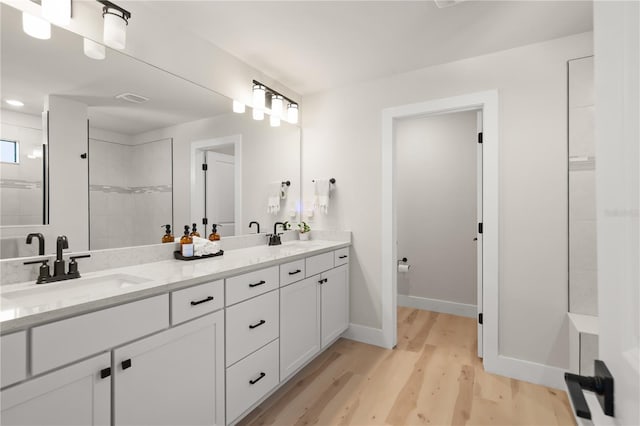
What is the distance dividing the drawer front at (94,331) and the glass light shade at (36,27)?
1314mm

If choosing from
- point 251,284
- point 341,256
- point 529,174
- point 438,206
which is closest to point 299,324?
point 251,284

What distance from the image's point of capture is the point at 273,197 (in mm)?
3031

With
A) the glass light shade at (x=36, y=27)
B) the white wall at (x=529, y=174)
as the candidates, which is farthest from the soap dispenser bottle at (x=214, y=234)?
the white wall at (x=529, y=174)

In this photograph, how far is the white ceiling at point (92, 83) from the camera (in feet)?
4.47

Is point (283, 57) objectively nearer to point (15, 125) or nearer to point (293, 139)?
point (293, 139)

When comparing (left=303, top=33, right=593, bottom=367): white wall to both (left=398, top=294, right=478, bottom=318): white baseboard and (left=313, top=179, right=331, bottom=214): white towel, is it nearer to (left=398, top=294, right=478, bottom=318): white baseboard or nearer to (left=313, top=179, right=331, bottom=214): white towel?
(left=313, top=179, right=331, bottom=214): white towel

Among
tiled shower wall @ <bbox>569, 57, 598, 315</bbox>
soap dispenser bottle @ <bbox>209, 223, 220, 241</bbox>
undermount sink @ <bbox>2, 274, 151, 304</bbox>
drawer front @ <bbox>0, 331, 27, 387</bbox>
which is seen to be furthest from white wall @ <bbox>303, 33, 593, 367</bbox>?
drawer front @ <bbox>0, 331, 27, 387</bbox>

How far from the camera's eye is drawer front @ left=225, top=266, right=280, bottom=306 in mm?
1635

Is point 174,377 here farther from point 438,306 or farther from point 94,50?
point 438,306

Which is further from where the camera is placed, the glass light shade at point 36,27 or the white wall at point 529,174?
the white wall at point 529,174

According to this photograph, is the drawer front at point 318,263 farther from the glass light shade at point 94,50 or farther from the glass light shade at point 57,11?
the glass light shade at point 57,11

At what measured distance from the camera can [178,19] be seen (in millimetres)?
1944

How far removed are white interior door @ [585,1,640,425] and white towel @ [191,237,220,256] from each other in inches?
77.5

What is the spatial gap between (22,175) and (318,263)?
1791mm
